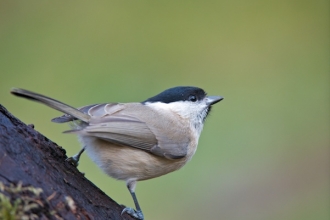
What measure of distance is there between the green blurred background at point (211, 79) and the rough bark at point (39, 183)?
2371 mm

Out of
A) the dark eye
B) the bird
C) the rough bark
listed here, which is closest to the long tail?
the bird

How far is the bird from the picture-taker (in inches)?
96.7

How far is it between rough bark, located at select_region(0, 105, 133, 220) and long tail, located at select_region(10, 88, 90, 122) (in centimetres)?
13

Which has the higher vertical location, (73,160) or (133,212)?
(73,160)

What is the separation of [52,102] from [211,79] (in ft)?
13.6

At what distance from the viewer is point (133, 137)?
2596 millimetres

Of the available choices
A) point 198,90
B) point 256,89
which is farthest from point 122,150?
point 256,89

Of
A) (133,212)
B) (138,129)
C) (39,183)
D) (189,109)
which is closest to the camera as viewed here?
(39,183)

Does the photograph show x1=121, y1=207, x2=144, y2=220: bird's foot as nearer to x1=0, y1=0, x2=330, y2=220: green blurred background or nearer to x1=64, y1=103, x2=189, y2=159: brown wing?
x1=64, y1=103, x2=189, y2=159: brown wing

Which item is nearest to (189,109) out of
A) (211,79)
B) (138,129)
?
(138,129)

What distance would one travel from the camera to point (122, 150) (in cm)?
255

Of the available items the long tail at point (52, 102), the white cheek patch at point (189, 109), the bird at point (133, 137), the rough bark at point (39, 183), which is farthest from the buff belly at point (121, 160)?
the white cheek patch at point (189, 109)

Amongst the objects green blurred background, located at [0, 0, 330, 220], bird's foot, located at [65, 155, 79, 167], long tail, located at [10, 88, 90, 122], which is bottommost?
bird's foot, located at [65, 155, 79, 167]

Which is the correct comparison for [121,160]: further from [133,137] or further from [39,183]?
[39,183]
